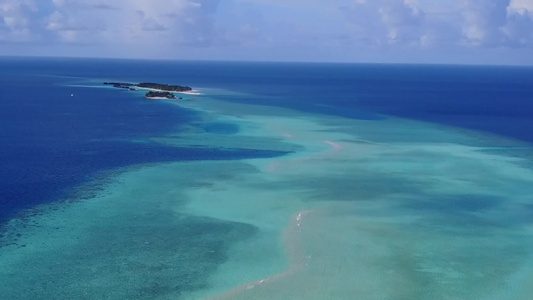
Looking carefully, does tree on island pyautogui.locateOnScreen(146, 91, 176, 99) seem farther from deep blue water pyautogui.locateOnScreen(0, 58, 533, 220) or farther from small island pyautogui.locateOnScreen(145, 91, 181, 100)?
deep blue water pyautogui.locateOnScreen(0, 58, 533, 220)

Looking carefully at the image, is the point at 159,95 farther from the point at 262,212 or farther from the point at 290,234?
the point at 290,234

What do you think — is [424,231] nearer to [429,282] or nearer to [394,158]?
[429,282]

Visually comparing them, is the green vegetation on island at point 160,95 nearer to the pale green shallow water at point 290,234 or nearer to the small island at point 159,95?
the small island at point 159,95

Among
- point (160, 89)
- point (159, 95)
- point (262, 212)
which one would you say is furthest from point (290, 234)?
point (160, 89)

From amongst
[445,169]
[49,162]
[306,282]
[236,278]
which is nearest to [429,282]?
[306,282]

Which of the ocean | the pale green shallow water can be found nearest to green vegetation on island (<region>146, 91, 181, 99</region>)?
the ocean

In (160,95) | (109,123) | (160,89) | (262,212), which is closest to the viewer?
(262,212)
